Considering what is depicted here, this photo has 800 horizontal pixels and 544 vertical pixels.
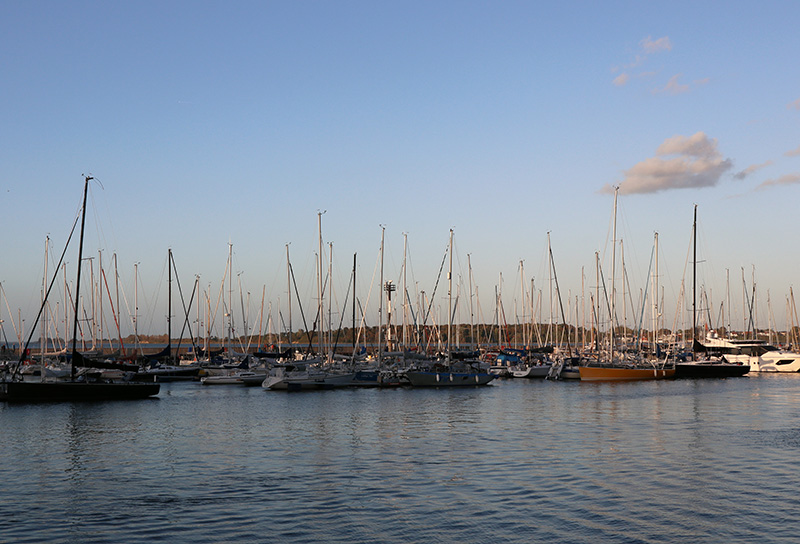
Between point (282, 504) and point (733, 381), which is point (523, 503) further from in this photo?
point (733, 381)

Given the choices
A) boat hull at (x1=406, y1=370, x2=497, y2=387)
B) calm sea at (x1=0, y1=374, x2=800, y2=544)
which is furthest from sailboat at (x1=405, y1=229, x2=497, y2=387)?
calm sea at (x1=0, y1=374, x2=800, y2=544)

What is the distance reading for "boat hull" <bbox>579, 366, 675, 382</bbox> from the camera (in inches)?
3359

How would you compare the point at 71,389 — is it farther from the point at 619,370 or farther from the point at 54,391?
the point at 619,370

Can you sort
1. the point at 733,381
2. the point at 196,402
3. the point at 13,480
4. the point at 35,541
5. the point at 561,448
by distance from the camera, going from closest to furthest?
the point at 35,541 → the point at 13,480 → the point at 561,448 → the point at 196,402 → the point at 733,381

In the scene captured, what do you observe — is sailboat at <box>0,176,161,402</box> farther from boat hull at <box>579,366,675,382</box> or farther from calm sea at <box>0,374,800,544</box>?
boat hull at <box>579,366,675,382</box>

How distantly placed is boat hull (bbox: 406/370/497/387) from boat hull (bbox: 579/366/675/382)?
1385cm

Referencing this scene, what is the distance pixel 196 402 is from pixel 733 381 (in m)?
58.7

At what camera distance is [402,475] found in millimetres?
28766

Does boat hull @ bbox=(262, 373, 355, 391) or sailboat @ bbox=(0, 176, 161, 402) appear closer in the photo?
sailboat @ bbox=(0, 176, 161, 402)

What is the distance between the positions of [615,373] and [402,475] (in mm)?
61438

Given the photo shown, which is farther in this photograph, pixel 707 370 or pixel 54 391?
pixel 707 370

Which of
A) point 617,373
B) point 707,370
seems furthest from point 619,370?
point 707,370

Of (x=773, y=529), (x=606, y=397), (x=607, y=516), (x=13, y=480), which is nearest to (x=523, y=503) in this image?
(x=607, y=516)

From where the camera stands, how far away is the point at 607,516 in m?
22.1
